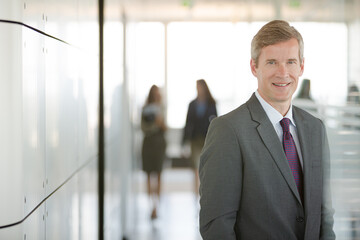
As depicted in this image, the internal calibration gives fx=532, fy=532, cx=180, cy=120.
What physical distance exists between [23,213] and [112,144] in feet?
9.02

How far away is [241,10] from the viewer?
4492 millimetres

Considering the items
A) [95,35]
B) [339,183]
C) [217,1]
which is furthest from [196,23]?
[339,183]

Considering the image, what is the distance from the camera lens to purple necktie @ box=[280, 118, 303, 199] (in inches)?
83.0

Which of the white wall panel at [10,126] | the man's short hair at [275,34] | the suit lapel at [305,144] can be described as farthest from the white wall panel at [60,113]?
the suit lapel at [305,144]

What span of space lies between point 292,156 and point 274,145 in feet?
0.37

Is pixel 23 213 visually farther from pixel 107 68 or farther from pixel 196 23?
pixel 196 23

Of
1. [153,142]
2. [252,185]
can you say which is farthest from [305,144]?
[153,142]

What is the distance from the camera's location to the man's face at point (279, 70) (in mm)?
2102

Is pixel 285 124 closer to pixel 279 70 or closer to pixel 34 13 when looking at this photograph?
pixel 279 70

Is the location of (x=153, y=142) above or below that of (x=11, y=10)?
below

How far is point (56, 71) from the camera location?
8.87 ft

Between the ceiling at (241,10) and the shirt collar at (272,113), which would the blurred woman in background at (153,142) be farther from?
the shirt collar at (272,113)

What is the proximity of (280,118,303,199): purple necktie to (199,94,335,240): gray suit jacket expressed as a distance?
1.4 inches

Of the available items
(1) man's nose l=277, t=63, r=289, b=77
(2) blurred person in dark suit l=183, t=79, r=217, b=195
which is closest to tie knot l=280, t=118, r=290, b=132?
(1) man's nose l=277, t=63, r=289, b=77
